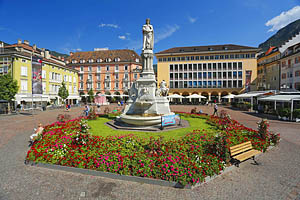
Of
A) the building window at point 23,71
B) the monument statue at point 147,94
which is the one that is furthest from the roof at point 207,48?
the monument statue at point 147,94

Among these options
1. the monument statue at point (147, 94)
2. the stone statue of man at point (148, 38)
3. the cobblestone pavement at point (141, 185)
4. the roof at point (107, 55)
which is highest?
the roof at point (107, 55)

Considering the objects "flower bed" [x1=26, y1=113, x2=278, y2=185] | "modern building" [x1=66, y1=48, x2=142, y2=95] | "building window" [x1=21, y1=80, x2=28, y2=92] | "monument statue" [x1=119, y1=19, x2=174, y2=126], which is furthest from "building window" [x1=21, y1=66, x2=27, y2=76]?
"flower bed" [x1=26, y1=113, x2=278, y2=185]

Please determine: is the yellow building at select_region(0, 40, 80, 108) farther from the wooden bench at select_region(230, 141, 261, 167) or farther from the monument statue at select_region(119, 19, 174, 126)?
the wooden bench at select_region(230, 141, 261, 167)

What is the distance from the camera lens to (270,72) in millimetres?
46250

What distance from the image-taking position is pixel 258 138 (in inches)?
317

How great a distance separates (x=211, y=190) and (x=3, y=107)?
32629 mm

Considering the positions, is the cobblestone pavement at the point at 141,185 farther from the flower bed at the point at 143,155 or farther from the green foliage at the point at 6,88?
the green foliage at the point at 6,88

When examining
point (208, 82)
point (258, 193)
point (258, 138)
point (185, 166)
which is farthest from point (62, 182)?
point (208, 82)

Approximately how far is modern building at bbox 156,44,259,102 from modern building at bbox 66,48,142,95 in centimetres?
1119

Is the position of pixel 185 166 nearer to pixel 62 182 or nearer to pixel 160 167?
pixel 160 167

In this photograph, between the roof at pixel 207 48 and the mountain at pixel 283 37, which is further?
the mountain at pixel 283 37

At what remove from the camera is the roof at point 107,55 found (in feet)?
190

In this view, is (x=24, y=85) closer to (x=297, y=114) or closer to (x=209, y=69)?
(x=297, y=114)

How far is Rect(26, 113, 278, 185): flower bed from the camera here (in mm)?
5000
